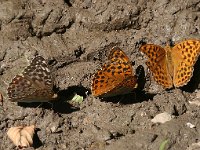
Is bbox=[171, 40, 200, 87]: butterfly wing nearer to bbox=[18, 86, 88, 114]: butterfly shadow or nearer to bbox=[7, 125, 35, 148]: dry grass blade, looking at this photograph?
bbox=[18, 86, 88, 114]: butterfly shadow

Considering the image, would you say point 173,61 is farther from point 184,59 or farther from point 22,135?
point 22,135

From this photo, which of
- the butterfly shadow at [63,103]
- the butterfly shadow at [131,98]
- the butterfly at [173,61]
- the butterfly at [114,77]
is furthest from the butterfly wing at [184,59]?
the butterfly shadow at [63,103]

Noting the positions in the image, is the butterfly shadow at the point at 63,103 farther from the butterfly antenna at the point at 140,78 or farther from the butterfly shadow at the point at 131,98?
the butterfly antenna at the point at 140,78

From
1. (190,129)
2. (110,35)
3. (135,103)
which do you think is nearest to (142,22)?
(110,35)

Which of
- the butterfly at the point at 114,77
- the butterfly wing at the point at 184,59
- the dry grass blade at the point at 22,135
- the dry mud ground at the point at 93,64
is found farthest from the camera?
the butterfly wing at the point at 184,59

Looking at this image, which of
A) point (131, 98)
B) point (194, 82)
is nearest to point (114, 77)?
point (131, 98)
